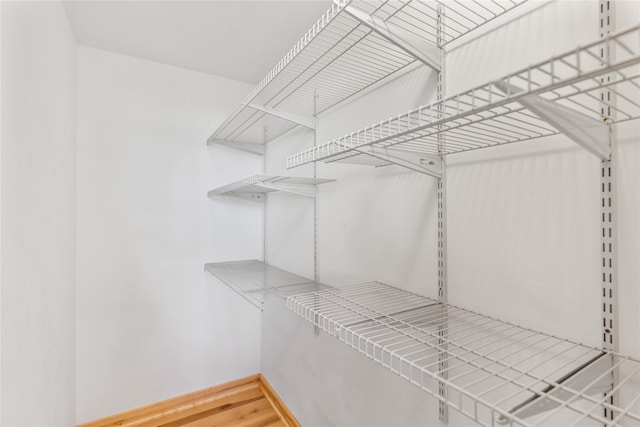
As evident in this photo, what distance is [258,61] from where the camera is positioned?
1.76m

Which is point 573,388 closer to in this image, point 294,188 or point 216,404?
point 294,188

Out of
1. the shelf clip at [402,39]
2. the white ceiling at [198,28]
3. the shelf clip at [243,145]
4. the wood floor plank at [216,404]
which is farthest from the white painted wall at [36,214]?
the shelf clip at [402,39]

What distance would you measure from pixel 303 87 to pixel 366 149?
83cm

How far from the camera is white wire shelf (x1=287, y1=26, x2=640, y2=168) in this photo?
40 centimetres

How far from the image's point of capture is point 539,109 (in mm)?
455

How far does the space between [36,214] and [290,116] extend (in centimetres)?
105

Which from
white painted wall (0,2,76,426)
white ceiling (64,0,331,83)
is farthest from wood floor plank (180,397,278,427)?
white ceiling (64,0,331,83)

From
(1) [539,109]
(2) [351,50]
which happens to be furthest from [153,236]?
(1) [539,109]

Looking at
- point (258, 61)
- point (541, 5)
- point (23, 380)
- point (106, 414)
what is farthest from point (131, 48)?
point (106, 414)

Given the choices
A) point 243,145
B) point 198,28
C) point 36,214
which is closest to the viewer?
point 36,214

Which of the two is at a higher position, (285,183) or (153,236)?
(285,183)

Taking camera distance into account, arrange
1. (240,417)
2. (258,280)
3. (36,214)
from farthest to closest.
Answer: (240,417) < (258,280) < (36,214)

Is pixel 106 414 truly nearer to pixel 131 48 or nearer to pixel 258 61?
pixel 131 48

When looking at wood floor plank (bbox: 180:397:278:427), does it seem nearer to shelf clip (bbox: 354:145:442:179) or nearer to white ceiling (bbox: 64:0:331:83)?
shelf clip (bbox: 354:145:442:179)
